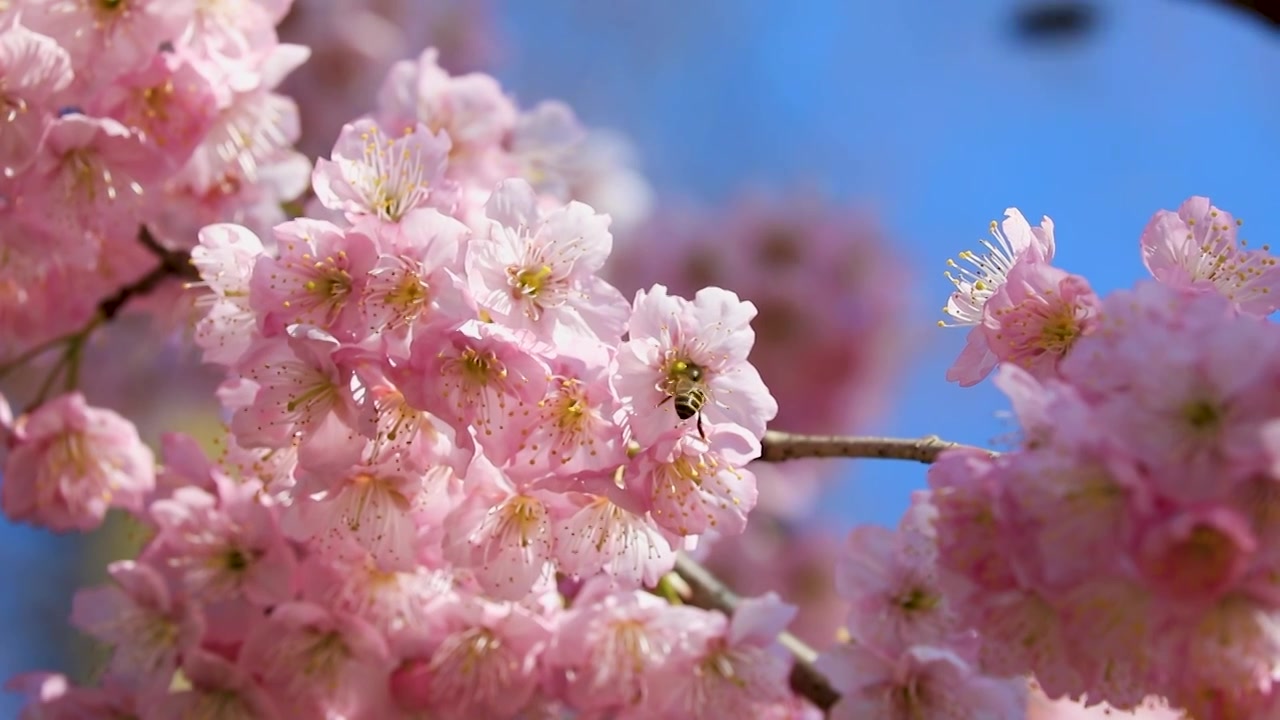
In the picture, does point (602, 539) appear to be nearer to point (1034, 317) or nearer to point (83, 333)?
point (1034, 317)

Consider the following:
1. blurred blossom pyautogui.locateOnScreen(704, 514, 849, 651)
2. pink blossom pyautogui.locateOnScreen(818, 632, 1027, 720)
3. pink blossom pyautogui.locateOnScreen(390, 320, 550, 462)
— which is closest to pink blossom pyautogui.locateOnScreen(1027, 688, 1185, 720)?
pink blossom pyautogui.locateOnScreen(818, 632, 1027, 720)

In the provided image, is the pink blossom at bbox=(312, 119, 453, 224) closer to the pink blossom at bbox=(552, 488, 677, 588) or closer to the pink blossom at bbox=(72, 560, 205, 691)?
the pink blossom at bbox=(552, 488, 677, 588)

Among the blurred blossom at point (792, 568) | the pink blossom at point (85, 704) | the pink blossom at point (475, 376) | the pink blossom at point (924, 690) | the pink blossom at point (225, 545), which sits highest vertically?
the blurred blossom at point (792, 568)

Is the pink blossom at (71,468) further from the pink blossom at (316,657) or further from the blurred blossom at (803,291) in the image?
the blurred blossom at (803,291)

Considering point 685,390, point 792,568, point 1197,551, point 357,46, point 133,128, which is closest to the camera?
point 1197,551

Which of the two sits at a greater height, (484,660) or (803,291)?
(803,291)

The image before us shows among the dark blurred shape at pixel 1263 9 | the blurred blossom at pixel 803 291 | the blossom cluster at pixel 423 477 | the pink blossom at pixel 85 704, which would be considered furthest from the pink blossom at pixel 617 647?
the blurred blossom at pixel 803 291

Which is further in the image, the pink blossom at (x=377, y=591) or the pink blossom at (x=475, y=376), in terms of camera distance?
the pink blossom at (x=377, y=591)

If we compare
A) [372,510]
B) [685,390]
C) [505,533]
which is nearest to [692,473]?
[685,390]

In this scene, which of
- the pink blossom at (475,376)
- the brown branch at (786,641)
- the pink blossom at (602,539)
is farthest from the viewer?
the brown branch at (786,641)
